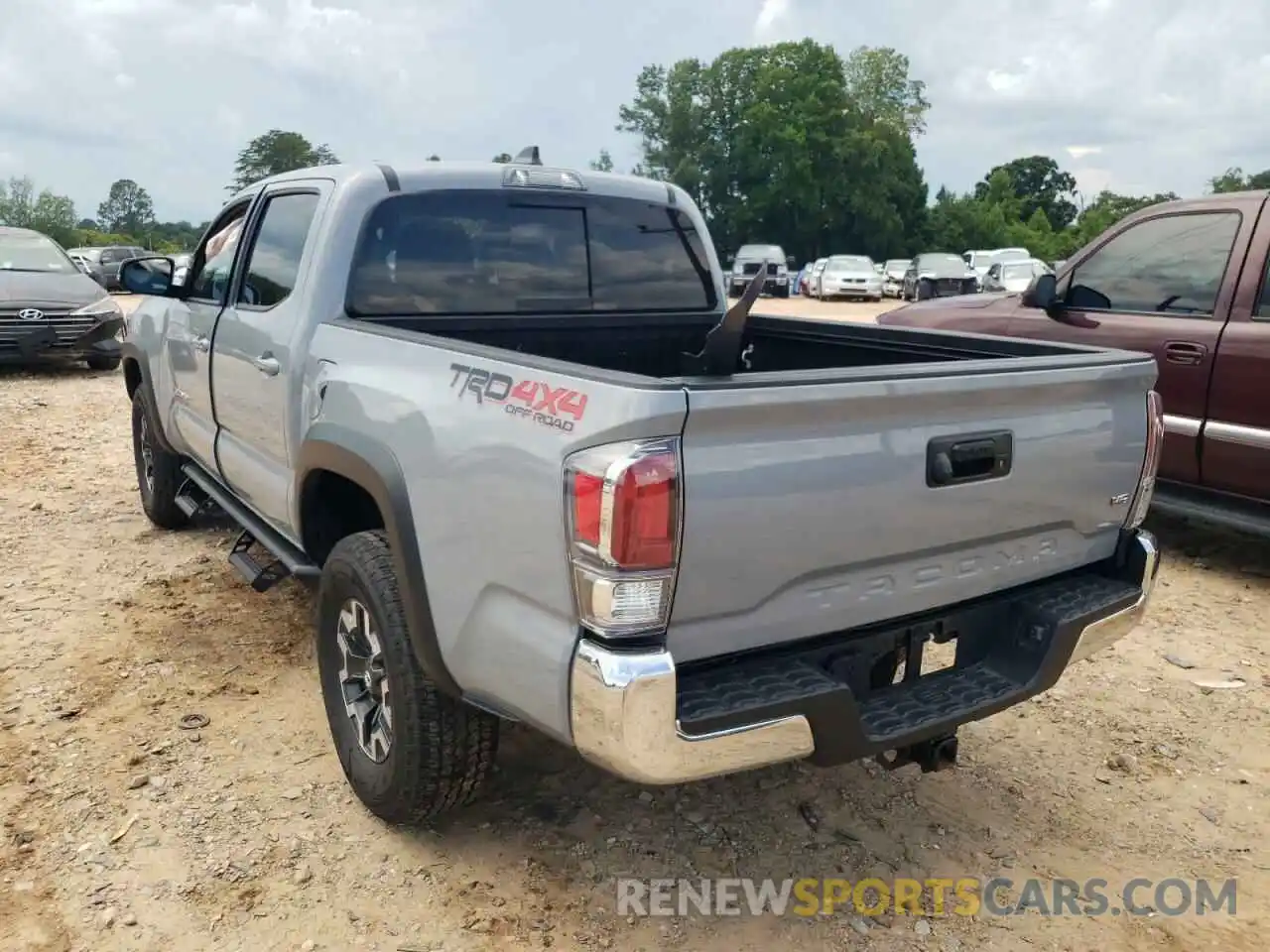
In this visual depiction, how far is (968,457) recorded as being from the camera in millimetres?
2525

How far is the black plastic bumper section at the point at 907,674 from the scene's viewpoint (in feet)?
7.50

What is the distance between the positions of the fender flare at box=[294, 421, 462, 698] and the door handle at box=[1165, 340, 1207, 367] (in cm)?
435

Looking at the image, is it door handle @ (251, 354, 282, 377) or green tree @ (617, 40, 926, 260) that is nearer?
door handle @ (251, 354, 282, 377)

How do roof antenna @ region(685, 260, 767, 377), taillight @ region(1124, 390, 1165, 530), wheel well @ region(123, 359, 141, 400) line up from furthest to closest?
wheel well @ region(123, 359, 141, 400)
taillight @ region(1124, 390, 1165, 530)
roof antenna @ region(685, 260, 767, 377)

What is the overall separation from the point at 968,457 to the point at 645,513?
2.97 feet

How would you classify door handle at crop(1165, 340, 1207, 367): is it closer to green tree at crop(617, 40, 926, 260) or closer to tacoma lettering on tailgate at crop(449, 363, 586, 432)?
tacoma lettering on tailgate at crop(449, 363, 586, 432)

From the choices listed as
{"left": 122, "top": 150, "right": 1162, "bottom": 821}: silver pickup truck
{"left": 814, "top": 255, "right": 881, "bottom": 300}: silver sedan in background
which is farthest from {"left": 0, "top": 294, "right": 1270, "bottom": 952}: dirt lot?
{"left": 814, "top": 255, "right": 881, "bottom": 300}: silver sedan in background

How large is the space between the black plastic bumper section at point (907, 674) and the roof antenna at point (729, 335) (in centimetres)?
68

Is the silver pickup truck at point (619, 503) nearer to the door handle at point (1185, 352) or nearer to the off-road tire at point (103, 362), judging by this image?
the door handle at point (1185, 352)

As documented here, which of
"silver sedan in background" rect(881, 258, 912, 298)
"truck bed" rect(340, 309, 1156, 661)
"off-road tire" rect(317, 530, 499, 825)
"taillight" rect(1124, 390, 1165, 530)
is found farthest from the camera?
"silver sedan in background" rect(881, 258, 912, 298)

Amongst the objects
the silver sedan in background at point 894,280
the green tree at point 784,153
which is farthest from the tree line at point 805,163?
the silver sedan in background at point 894,280

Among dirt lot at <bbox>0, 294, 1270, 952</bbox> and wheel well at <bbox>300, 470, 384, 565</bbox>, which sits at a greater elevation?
wheel well at <bbox>300, 470, 384, 565</bbox>

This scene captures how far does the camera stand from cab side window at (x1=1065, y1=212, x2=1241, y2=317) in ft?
17.9

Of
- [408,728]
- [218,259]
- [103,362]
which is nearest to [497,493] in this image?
[408,728]
